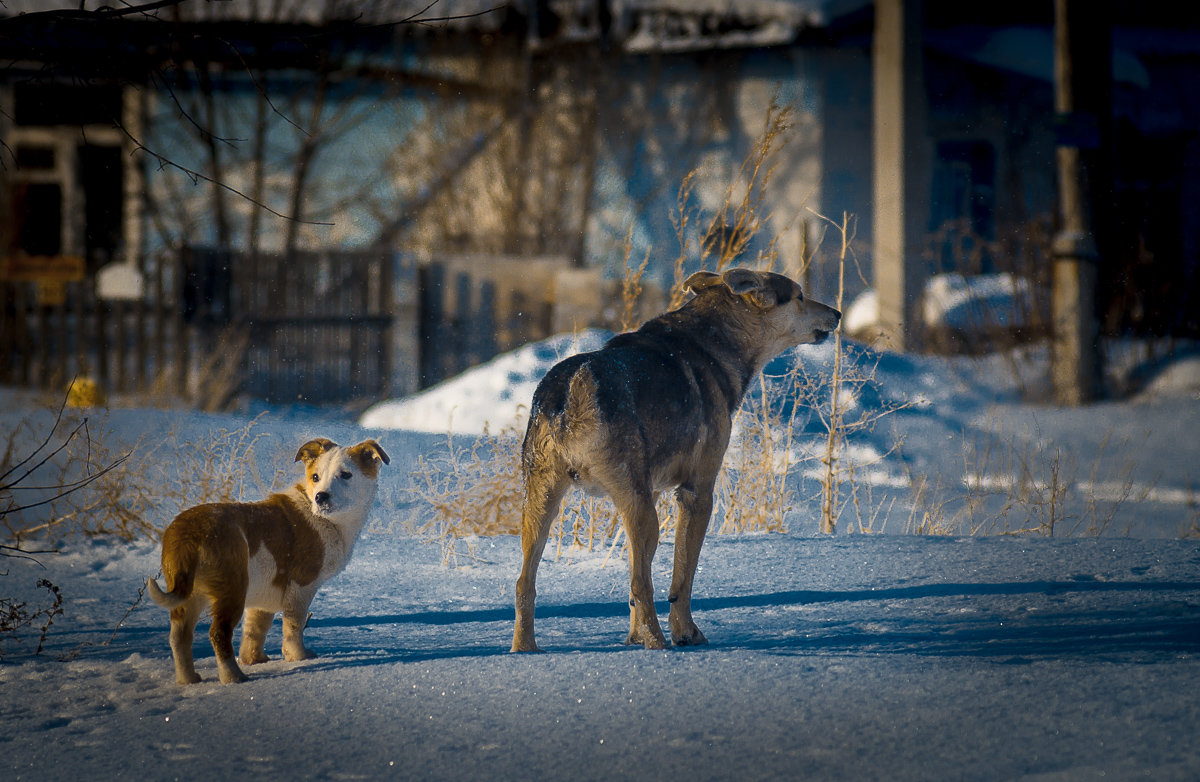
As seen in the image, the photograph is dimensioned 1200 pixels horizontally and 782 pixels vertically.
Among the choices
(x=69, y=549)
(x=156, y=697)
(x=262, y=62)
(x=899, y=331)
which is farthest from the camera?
(x=899, y=331)

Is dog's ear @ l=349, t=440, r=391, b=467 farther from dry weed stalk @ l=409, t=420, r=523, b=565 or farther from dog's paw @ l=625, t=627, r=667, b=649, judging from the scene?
dry weed stalk @ l=409, t=420, r=523, b=565

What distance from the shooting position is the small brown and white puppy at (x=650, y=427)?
13.3 feet

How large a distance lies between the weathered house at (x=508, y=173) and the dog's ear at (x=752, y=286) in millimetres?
9795

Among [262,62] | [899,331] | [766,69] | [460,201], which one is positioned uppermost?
[766,69]

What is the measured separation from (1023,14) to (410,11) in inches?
394

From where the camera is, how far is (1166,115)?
1667 centimetres

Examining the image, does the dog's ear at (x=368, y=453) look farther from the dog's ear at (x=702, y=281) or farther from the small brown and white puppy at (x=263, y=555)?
the dog's ear at (x=702, y=281)

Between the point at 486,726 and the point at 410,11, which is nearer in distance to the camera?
the point at 486,726

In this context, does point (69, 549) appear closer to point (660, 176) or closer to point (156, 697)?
point (156, 697)

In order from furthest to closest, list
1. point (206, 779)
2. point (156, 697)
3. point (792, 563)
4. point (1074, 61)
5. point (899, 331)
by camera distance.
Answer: point (899, 331) → point (1074, 61) → point (792, 563) → point (156, 697) → point (206, 779)

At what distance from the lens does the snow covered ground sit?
327 centimetres

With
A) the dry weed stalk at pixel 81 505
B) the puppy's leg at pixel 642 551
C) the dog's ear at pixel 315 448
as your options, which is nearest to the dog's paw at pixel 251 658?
the dog's ear at pixel 315 448

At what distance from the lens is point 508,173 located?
1797cm

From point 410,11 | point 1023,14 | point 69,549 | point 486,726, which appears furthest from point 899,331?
point 486,726
